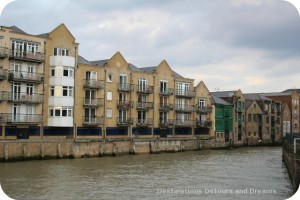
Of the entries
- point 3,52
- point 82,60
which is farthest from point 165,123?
point 3,52

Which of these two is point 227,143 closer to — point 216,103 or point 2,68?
point 216,103

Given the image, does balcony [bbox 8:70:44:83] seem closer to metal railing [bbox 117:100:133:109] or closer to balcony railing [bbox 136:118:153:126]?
metal railing [bbox 117:100:133:109]

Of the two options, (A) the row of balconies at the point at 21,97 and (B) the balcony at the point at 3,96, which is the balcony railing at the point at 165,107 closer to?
(A) the row of balconies at the point at 21,97

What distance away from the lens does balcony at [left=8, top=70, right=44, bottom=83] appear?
39.4 meters

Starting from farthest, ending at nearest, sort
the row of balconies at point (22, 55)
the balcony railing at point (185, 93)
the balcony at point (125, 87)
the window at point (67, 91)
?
the balcony railing at point (185, 93), the balcony at point (125, 87), the window at point (67, 91), the row of balconies at point (22, 55)

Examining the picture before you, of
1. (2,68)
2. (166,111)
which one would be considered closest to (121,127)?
(166,111)

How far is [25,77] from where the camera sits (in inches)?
1594

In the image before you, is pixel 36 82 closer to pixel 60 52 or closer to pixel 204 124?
pixel 60 52

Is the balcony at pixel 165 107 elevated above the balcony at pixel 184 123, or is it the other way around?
the balcony at pixel 165 107

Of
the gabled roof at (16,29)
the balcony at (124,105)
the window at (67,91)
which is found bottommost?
the balcony at (124,105)

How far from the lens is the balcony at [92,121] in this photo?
45447 millimetres

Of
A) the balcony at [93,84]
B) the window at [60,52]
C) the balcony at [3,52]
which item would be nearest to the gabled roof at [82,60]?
the balcony at [93,84]

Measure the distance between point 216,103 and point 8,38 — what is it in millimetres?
35340

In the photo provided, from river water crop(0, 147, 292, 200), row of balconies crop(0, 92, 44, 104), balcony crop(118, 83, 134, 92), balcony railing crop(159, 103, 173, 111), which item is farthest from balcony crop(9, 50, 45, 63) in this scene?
balcony railing crop(159, 103, 173, 111)
